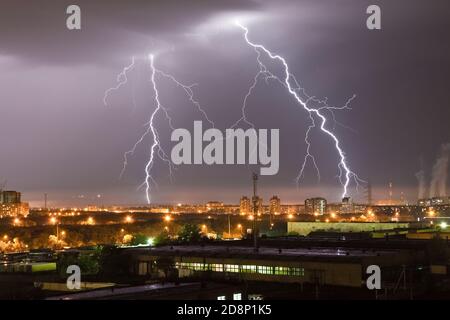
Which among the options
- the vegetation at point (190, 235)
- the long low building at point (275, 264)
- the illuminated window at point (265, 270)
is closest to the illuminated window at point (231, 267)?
the long low building at point (275, 264)

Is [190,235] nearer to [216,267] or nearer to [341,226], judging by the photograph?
[216,267]

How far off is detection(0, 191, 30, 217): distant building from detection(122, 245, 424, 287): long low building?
444 ft

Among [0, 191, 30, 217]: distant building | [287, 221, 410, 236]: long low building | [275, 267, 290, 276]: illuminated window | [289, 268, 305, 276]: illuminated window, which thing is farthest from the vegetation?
[0, 191, 30, 217]: distant building

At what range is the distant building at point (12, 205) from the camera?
168m

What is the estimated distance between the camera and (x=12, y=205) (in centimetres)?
17075

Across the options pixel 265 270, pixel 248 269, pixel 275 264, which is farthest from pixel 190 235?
pixel 275 264

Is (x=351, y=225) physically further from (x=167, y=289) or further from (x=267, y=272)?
(x=167, y=289)

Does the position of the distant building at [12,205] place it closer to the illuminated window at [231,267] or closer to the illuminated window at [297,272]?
the illuminated window at [231,267]

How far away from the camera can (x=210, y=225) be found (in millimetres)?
105812

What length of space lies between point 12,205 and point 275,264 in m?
149

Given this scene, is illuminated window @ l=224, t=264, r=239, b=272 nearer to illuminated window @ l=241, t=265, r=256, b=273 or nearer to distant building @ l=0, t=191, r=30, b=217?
illuminated window @ l=241, t=265, r=256, b=273

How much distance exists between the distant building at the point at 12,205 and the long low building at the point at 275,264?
13520 centimetres
